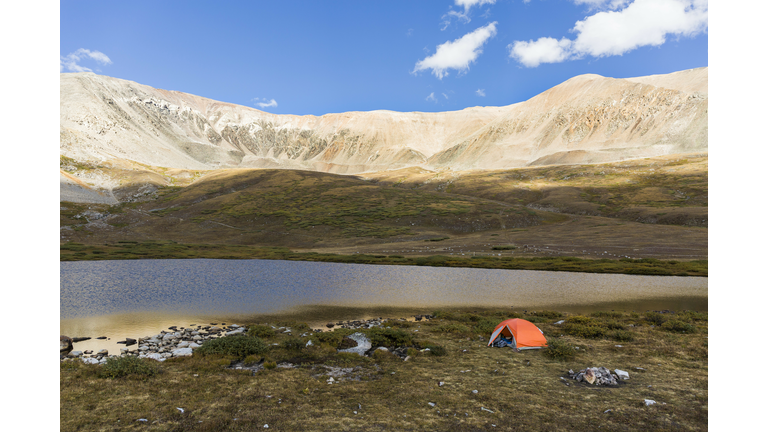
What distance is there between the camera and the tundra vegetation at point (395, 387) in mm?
12211

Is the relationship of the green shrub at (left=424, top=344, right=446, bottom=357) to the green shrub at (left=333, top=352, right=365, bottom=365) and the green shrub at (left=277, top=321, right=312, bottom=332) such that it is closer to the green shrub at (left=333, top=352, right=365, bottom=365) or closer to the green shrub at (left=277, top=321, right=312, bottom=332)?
the green shrub at (left=333, top=352, right=365, bottom=365)

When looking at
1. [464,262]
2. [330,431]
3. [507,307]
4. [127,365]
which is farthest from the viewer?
[464,262]

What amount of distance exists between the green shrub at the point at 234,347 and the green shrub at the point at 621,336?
21.2 m

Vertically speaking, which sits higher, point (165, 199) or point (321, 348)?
point (165, 199)

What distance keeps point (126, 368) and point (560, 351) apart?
68.7 ft

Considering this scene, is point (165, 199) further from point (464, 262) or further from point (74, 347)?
point (74, 347)

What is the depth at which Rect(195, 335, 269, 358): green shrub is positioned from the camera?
63.0 feet

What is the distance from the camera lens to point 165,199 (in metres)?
148

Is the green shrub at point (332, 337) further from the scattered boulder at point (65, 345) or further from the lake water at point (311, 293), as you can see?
the scattered boulder at point (65, 345)

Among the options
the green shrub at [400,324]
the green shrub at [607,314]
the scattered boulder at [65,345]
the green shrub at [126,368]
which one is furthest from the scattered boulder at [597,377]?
the scattered boulder at [65,345]

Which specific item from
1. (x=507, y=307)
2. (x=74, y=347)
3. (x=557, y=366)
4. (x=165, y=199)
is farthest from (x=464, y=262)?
(x=165, y=199)

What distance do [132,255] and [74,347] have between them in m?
63.5

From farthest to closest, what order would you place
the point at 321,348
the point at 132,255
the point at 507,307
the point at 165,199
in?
the point at 165,199
the point at 132,255
the point at 507,307
the point at 321,348
